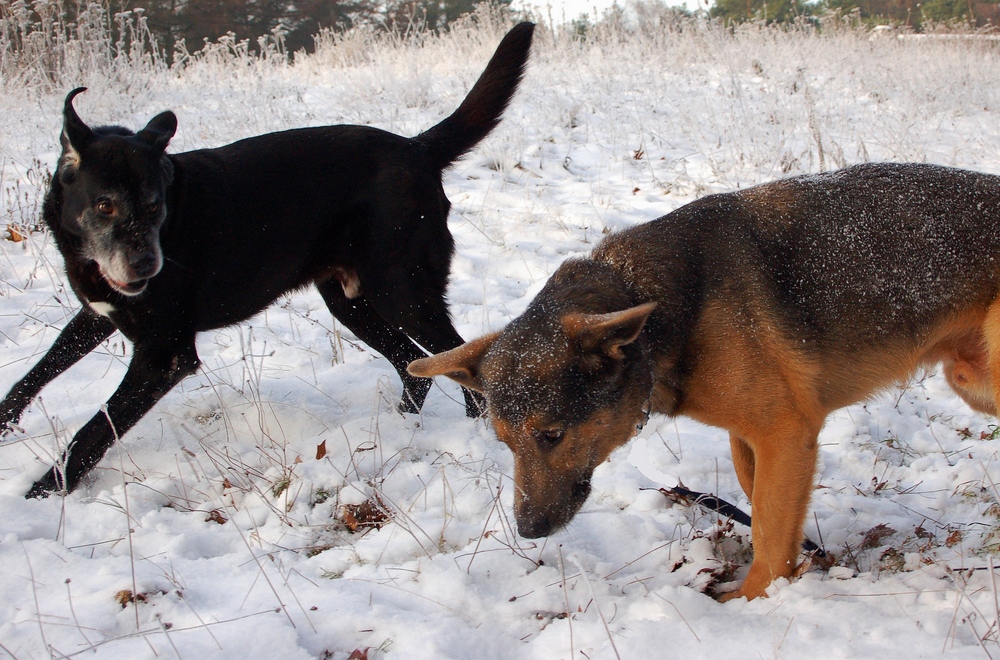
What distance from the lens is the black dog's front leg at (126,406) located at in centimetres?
364

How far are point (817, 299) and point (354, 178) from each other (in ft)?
8.61

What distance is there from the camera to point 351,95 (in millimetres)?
10516

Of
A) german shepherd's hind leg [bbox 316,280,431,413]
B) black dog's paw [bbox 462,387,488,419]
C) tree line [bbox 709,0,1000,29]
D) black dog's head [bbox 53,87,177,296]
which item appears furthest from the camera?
tree line [bbox 709,0,1000,29]

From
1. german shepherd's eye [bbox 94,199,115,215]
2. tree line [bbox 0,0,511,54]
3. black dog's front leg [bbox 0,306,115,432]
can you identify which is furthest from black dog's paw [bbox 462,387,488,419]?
tree line [bbox 0,0,511,54]

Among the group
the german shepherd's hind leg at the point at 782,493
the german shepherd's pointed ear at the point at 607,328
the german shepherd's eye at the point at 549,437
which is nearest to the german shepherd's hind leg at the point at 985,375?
the german shepherd's hind leg at the point at 782,493

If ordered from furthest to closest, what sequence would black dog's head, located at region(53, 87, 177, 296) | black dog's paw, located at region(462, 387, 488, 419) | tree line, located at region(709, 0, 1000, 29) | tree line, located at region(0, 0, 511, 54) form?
Result: tree line, located at region(709, 0, 1000, 29) < tree line, located at region(0, 0, 511, 54) < black dog's paw, located at region(462, 387, 488, 419) < black dog's head, located at region(53, 87, 177, 296)

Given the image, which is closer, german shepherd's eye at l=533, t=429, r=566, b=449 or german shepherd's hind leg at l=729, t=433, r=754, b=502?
german shepherd's eye at l=533, t=429, r=566, b=449

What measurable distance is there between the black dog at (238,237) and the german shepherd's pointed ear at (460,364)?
4.91 feet

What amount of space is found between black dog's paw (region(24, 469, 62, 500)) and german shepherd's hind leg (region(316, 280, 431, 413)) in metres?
1.87

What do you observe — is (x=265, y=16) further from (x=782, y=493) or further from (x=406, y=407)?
(x=782, y=493)

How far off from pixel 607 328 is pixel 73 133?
2.83 m

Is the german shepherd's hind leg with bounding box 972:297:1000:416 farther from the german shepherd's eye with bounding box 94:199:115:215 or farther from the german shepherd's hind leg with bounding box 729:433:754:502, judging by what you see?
the german shepherd's eye with bounding box 94:199:115:215

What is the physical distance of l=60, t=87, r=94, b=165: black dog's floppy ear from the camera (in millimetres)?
A: 3615

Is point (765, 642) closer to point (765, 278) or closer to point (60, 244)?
point (765, 278)
